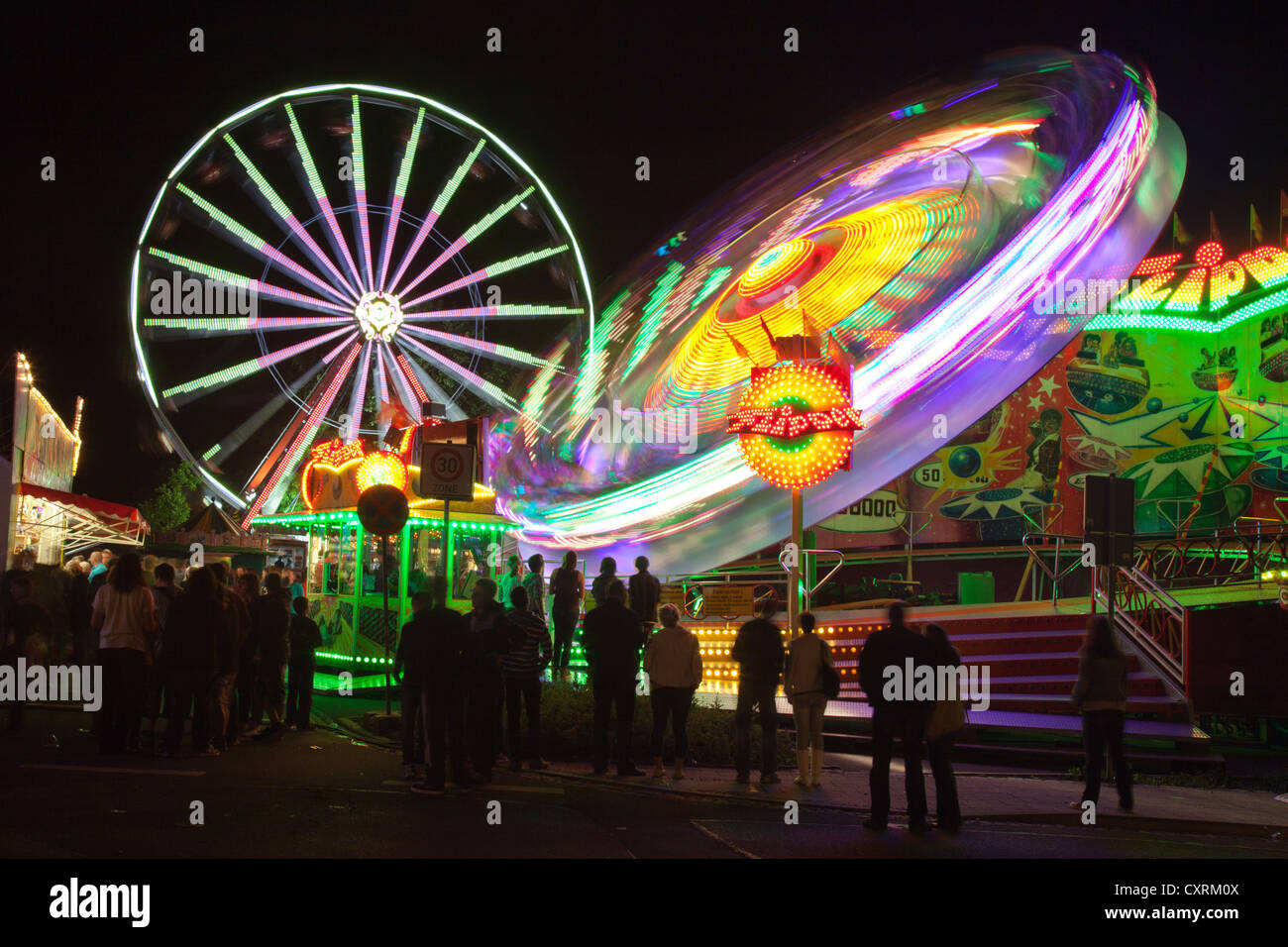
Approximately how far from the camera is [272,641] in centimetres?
1333

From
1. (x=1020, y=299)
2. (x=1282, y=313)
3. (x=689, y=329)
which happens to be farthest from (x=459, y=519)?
(x=1282, y=313)

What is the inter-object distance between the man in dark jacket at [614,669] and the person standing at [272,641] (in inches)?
151

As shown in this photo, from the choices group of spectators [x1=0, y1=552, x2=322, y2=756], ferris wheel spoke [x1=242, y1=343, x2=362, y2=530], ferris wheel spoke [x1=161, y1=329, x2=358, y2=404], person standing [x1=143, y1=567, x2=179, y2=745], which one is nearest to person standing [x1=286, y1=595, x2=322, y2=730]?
group of spectators [x1=0, y1=552, x2=322, y2=756]

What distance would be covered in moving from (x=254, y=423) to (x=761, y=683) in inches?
504

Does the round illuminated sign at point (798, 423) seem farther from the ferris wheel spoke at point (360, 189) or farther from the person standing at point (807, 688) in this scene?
the ferris wheel spoke at point (360, 189)

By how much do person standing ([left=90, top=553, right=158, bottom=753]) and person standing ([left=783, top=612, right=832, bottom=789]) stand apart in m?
6.53

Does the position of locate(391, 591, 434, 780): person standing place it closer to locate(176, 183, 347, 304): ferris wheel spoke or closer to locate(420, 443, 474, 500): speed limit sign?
locate(420, 443, 474, 500): speed limit sign

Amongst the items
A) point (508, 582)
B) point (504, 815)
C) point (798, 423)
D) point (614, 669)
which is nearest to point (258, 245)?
point (508, 582)

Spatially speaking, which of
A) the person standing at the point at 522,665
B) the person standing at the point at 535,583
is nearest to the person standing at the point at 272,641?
the person standing at the point at 522,665

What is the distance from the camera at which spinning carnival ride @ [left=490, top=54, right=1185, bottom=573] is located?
2005 cm

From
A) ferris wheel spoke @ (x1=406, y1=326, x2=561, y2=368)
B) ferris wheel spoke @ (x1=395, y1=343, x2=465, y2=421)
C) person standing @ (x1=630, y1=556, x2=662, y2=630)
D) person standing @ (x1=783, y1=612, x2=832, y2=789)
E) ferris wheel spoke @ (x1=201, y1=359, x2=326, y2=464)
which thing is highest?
ferris wheel spoke @ (x1=406, y1=326, x2=561, y2=368)

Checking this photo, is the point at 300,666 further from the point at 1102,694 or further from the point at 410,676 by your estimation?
the point at 1102,694

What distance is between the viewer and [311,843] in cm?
722

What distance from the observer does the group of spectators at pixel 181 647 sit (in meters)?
11.2
